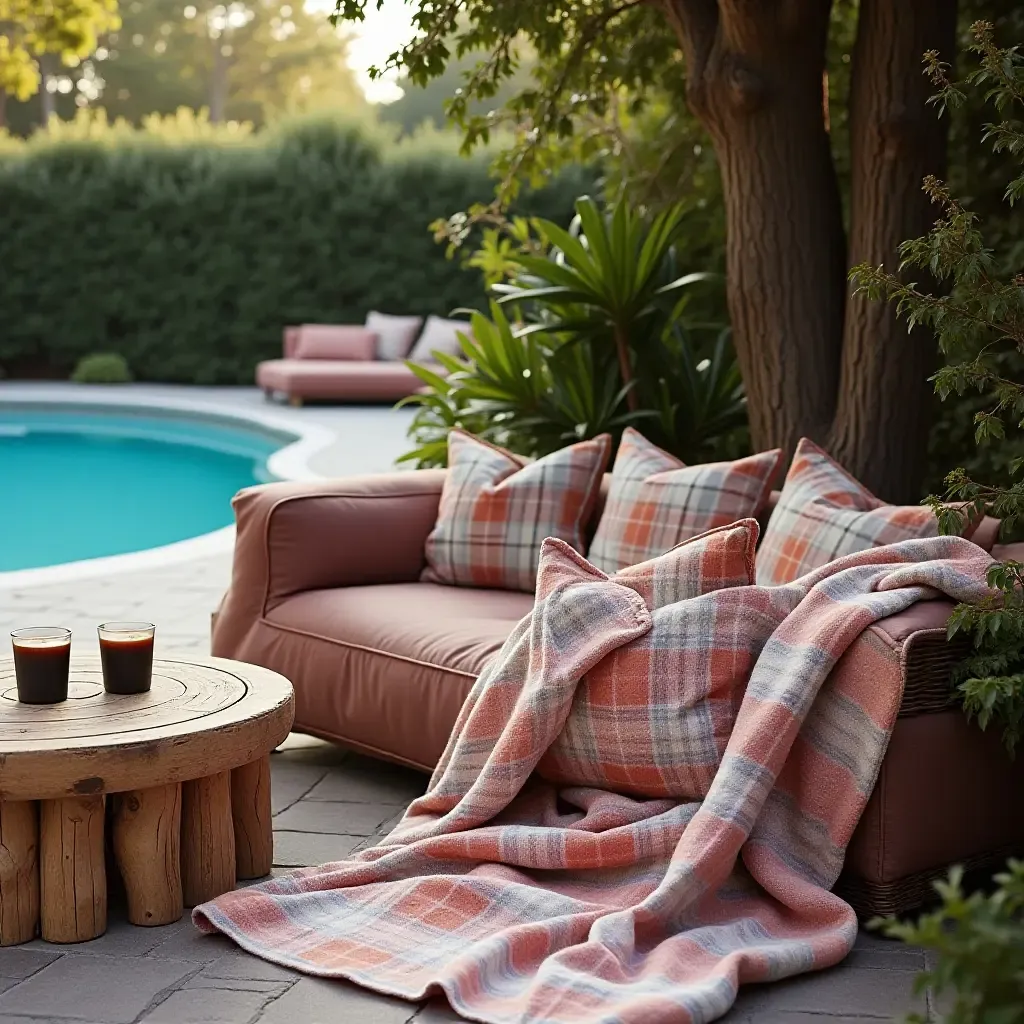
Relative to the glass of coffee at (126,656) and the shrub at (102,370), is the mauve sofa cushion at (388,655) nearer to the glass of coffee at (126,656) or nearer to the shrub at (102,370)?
the glass of coffee at (126,656)

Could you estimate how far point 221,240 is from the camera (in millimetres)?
14141

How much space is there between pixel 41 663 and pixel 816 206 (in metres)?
2.66

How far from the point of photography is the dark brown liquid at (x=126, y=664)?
283 cm

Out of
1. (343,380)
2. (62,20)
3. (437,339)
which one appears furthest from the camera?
(437,339)

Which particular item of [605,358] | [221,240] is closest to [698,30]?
[605,358]

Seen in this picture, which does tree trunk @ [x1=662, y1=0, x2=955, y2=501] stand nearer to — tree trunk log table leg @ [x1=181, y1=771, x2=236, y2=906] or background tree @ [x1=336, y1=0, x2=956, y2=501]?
background tree @ [x1=336, y1=0, x2=956, y2=501]

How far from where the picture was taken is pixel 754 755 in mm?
2594

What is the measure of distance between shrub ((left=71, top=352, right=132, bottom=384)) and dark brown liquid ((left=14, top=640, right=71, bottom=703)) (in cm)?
1196

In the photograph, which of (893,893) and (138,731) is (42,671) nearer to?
(138,731)

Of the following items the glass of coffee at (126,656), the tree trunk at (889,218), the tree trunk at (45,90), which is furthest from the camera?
the tree trunk at (45,90)

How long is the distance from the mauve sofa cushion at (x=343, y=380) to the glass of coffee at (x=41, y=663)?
32.8 ft

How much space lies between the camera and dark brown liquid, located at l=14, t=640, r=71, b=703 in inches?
109

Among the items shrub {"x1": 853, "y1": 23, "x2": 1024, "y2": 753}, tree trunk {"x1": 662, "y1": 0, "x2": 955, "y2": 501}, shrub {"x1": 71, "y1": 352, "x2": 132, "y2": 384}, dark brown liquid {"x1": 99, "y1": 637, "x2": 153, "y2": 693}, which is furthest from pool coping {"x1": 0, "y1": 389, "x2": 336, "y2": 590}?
shrub {"x1": 853, "y1": 23, "x2": 1024, "y2": 753}

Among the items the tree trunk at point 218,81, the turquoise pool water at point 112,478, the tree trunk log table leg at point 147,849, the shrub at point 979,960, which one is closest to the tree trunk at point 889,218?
the tree trunk log table leg at point 147,849
